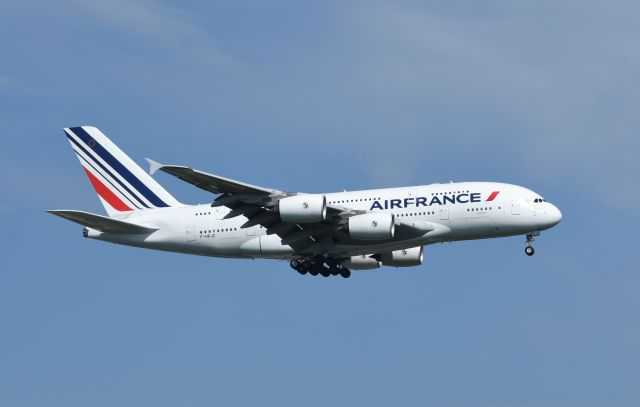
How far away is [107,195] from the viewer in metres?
61.2

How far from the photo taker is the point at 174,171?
1933 inches

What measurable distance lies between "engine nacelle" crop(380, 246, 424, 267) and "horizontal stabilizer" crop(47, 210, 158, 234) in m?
11.6

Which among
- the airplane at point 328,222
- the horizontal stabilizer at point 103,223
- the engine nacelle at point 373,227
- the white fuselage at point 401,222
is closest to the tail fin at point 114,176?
the airplane at point 328,222

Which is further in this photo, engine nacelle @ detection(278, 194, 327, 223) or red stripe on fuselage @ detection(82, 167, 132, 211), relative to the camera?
red stripe on fuselage @ detection(82, 167, 132, 211)

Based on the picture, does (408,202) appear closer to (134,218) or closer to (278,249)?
(278,249)

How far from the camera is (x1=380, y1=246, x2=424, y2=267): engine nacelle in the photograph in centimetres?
5825

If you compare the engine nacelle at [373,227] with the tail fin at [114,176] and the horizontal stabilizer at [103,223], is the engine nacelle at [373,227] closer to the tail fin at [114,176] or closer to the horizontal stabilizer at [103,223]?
the horizontal stabilizer at [103,223]

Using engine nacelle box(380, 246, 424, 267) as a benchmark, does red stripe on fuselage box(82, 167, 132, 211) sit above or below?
above

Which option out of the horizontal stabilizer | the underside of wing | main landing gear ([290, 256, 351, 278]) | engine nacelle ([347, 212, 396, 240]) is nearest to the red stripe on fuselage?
the horizontal stabilizer

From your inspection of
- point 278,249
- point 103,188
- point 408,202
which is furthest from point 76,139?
point 408,202

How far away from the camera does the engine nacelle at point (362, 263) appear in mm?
58531

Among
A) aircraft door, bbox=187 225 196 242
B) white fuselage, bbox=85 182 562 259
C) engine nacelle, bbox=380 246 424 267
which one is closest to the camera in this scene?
white fuselage, bbox=85 182 562 259

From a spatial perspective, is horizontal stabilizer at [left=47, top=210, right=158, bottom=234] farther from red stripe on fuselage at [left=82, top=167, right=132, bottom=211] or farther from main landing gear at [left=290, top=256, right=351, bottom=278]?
main landing gear at [left=290, top=256, right=351, bottom=278]

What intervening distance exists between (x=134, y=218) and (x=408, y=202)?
14.1 metres
